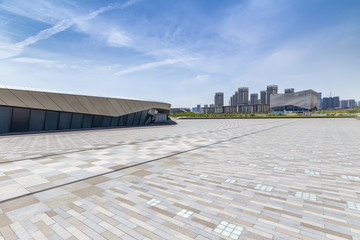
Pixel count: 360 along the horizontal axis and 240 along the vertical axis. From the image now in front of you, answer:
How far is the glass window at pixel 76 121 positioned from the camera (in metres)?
23.5

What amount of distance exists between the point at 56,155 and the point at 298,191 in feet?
34.2

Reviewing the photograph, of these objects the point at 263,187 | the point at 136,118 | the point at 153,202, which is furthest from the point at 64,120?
the point at 263,187

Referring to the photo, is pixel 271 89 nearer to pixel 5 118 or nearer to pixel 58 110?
pixel 58 110

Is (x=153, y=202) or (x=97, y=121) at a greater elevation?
(x=97, y=121)

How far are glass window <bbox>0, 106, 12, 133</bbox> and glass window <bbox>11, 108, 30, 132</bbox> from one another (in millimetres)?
310

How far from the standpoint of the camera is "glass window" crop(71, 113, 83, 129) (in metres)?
23.5

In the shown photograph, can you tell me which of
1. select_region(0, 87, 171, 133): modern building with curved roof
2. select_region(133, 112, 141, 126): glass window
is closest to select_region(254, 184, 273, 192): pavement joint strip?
Result: select_region(0, 87, 171, 133): modern building with curved roof

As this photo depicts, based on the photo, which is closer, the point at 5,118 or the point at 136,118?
the point at 5,118

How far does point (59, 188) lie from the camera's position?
530 centimetres

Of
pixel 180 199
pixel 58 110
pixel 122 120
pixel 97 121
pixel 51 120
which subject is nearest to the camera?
pixel 180 199

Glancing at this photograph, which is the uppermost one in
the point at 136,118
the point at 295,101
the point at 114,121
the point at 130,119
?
the point at 295,101

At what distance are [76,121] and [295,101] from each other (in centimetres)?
13900

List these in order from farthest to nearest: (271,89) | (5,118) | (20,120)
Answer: (271,89) < (20,120) < (5,118)

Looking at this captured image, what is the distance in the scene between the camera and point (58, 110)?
21141mm
